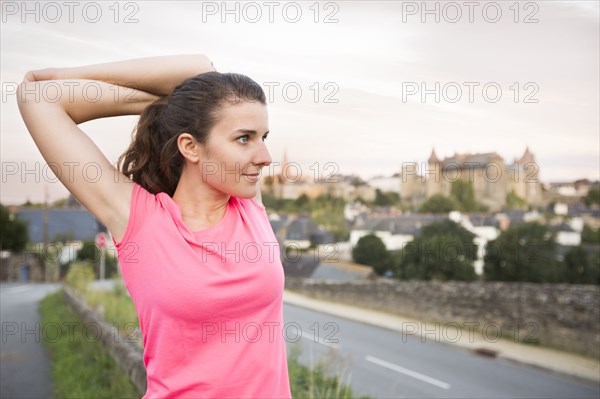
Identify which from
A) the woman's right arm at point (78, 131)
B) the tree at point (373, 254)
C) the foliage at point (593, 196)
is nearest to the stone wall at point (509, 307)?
the woman's right arm at point (78, 131)

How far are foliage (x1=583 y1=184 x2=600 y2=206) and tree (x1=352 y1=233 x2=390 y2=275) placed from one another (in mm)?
25352

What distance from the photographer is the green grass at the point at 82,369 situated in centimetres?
509

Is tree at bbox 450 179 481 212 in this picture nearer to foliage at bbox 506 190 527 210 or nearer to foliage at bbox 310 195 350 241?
foliage at bbox 506 190 527 210

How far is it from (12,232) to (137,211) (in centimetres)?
3779

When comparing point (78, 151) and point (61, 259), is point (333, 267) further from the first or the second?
point (78, 151)

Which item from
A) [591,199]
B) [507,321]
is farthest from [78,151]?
[591,199]

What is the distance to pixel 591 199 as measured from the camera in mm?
55469

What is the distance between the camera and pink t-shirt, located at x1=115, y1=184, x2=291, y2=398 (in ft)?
4.34

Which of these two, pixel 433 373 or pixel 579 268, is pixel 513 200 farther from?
pixel 433 373

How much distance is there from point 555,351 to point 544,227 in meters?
27.7

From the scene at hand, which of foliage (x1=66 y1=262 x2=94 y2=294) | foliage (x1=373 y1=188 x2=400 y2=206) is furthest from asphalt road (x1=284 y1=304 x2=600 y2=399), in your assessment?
foliage (x1=373 y1=188 x2=400 y2=206)

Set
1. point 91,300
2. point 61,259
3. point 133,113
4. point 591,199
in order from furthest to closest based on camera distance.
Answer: point 591,199
point 61,259
point 91,300
point 133,113

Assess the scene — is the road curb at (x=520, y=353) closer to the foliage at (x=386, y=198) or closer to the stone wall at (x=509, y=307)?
the stone wall at (x=509, y=307)

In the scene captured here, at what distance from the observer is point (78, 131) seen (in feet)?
4.60
